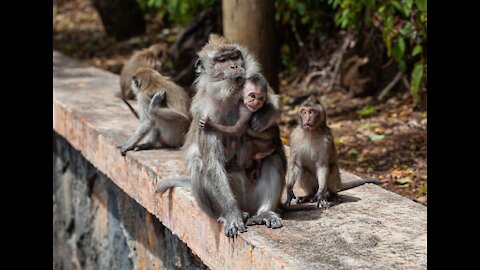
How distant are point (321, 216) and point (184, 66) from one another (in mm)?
6464

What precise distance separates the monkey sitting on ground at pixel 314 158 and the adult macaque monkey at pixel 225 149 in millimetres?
350

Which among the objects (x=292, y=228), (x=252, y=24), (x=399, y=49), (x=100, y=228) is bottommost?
(x=100, y=228)

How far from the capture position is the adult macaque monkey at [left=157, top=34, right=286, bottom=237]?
4445mm

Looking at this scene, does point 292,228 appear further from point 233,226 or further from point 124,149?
point 124,149

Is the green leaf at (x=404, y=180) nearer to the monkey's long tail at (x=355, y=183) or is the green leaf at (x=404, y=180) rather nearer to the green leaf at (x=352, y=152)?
the green leaf at (x=352, y=152)

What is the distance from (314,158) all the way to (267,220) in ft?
2.55

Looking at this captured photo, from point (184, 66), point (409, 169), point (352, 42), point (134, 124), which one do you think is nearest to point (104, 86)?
point (184, 66)

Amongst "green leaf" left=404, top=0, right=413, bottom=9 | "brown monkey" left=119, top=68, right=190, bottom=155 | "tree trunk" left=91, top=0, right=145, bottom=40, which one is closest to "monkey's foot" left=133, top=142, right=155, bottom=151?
"brown monkey" left=119, top=68, right=190, bottom=155

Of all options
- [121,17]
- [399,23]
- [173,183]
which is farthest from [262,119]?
[121,17]

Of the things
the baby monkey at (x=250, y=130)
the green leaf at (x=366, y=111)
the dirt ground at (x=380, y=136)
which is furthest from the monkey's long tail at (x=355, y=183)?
the green leaf at (x=366, y=111)

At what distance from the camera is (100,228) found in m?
7.60

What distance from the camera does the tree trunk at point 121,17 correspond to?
1459 centimetres

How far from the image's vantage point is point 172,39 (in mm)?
13836

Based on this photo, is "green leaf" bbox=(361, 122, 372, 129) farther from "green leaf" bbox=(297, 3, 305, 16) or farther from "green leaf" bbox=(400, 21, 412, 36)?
"green leaf" bbox=(297, 3, 305, 16)
